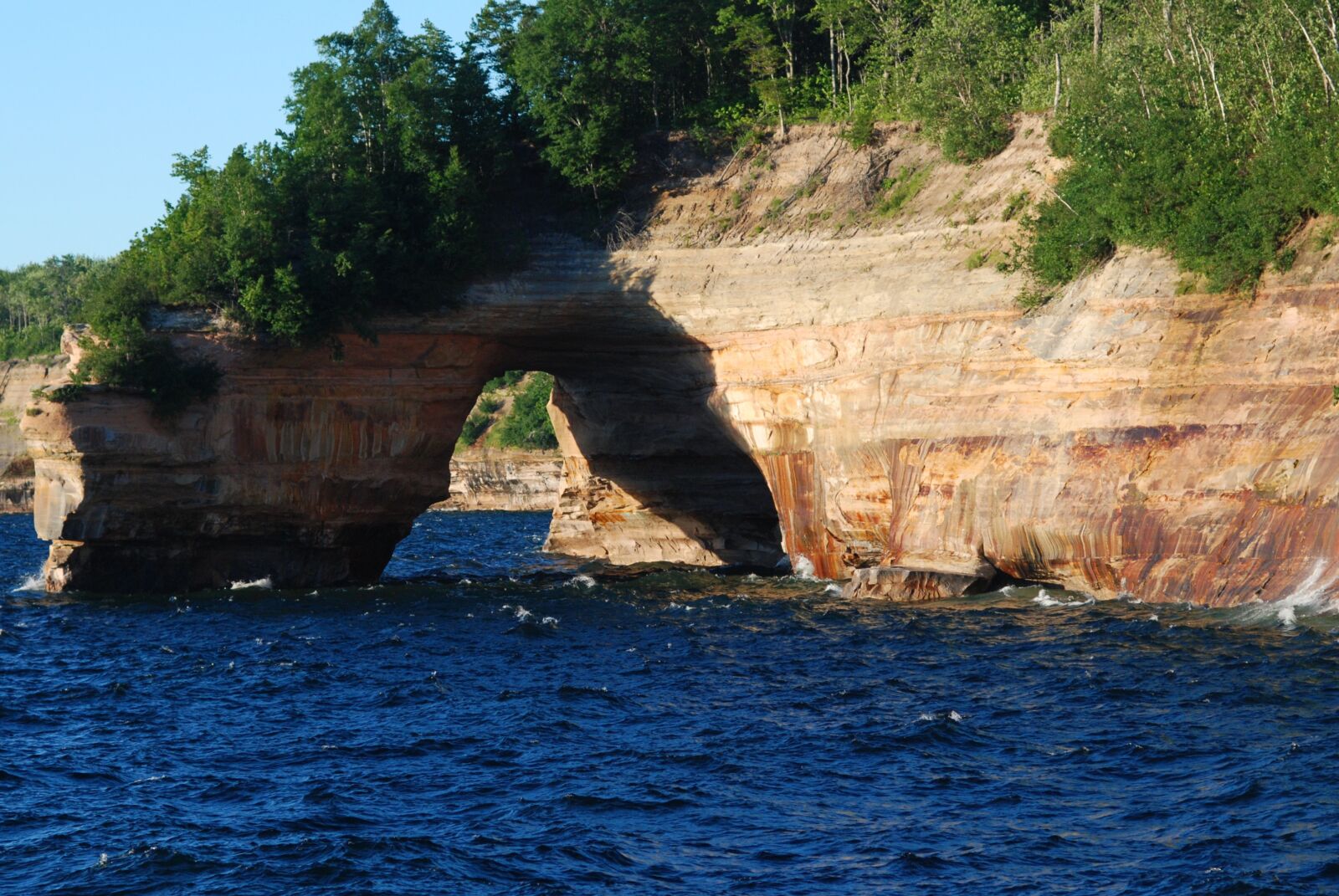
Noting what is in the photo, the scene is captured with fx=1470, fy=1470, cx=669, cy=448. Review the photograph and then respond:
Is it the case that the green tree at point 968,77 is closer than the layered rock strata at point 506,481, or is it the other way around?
the green tree at point 968,77

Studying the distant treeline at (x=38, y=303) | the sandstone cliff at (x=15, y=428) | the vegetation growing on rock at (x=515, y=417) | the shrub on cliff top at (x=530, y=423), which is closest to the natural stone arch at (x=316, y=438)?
the vegetation growing on rock at (x=515, y=417)

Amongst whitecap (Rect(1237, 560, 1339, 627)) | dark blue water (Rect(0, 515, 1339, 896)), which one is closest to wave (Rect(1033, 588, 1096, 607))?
dark blue water (Rect(0, 515, 1339, 896))

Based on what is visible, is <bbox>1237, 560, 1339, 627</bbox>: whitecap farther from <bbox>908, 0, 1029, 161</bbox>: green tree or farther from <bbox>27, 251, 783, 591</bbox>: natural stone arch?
<bbox>27, 251, 783, 591</bbox>: natural stone arch

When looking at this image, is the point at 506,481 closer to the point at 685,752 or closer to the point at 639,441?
the point at 639,441

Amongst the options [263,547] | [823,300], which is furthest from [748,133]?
[263,547]

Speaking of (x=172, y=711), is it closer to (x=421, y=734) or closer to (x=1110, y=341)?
(x=421, y=734)

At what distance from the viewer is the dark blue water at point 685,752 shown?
15414 millimetres

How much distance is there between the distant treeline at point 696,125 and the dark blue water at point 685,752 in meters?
7.78

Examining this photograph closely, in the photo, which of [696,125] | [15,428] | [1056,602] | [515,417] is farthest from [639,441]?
[15,428]

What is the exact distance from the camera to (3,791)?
18.8 m

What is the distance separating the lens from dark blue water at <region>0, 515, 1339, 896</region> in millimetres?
15414

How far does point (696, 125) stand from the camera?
135 ft

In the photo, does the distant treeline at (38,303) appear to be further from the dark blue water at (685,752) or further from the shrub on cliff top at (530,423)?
the dark blue water at (685,752)

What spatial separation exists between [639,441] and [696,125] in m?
9.10
